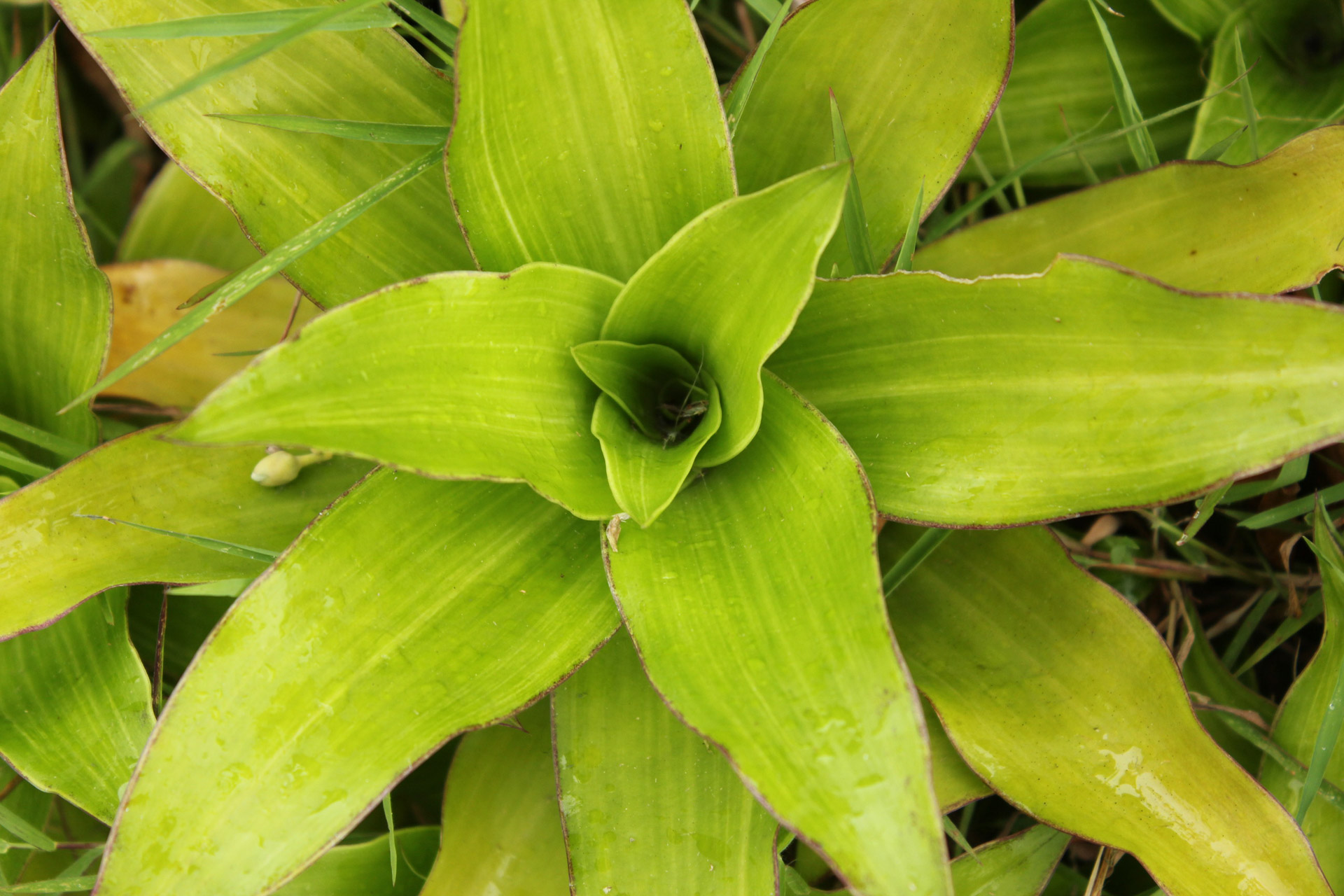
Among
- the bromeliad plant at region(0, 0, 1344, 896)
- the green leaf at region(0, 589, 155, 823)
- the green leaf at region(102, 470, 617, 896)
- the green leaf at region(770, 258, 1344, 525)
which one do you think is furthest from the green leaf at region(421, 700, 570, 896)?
the green leaf at region(770, 258, 1344, 525)

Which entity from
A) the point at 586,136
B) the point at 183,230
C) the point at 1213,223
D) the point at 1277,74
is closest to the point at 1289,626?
the point at 1213,223

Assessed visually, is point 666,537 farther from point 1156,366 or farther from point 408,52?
point 408,52

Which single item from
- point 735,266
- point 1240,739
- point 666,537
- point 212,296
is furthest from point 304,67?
point 1240,739

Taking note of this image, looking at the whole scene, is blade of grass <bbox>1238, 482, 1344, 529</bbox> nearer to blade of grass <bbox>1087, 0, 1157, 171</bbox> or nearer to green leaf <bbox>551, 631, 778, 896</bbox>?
blade of grass <bbox>1087, 0, 1157, 171</bbox>

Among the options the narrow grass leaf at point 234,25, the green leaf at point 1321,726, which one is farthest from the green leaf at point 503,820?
the green leaf at point 1321,726

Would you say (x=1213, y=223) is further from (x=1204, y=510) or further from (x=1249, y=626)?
(x=1249, y=626)

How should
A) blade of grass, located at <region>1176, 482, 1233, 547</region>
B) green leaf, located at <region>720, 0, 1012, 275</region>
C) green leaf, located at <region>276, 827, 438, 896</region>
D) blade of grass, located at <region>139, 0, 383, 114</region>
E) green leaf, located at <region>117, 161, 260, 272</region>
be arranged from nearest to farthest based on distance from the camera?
1. blade of grass, located at <region>139, 0, 383, 114</region>
2. green leaf, located at <region>720, 0, 1012, 275</region>
3. blade of grass, located at <region>1176, 482, 1233, 547</region>
4. green leaf, located at <region>276, 827, 438, 896</region>
5. green leaf, located at <region>117, 161, 260, 272</region>
